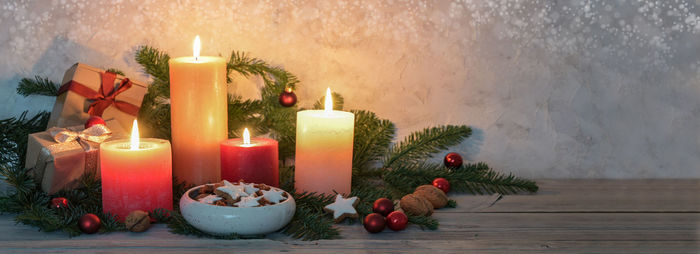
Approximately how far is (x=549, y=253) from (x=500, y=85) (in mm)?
497

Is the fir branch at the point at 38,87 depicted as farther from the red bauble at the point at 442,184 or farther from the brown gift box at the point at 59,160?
the red bauble at the point at 442,184

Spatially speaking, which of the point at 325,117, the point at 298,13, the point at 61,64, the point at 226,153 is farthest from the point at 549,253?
the point at 61,64

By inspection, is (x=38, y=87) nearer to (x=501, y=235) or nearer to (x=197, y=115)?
(x=197, y=115)

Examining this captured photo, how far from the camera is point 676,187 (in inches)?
49.9

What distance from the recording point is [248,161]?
42.2 inches

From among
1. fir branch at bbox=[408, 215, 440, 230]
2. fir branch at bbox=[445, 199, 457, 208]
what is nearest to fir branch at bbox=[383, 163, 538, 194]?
fir branch at bbox=[445, 199, 457, 208]

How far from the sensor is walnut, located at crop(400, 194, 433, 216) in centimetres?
102

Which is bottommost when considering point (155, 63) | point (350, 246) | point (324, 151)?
point (350, 246)

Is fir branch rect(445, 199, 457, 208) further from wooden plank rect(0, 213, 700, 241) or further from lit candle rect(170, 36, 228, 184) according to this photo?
lit candle rect(170, 36, 228, 184)

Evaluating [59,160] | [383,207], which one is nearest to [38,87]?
[59,160]

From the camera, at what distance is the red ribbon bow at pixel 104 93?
1129mm

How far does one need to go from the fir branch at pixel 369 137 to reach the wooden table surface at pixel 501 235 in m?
0.20

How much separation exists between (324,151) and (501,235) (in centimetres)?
32

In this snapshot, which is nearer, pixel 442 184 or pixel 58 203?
pixel 58 203
